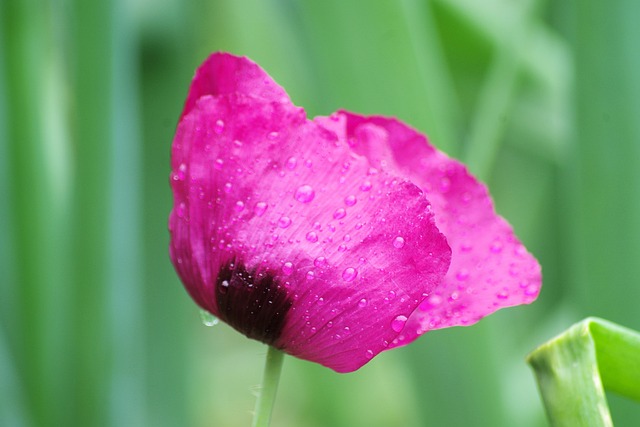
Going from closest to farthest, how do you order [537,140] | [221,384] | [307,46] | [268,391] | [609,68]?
[268,391]
[609,68]
[307,46]
[537,140]
[221,384]

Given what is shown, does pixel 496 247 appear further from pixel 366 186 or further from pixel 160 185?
pixel 160 185

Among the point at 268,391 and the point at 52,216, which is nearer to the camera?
the point at 268,391

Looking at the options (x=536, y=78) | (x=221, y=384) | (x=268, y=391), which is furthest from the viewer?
(x=221, y=384)

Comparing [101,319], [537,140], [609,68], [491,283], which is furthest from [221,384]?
[491,283]

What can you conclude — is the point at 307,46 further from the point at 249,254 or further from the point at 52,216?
the point at 249,254

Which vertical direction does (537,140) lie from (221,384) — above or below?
above

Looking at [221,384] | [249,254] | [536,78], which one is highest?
[536,78]

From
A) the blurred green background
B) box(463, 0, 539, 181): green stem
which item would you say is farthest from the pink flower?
box(463, 0, 539, 181): green stem

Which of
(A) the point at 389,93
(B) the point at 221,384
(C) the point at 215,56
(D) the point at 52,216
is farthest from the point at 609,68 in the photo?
(B) the point at 221,384

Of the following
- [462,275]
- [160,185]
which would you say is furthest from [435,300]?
[160,185]
